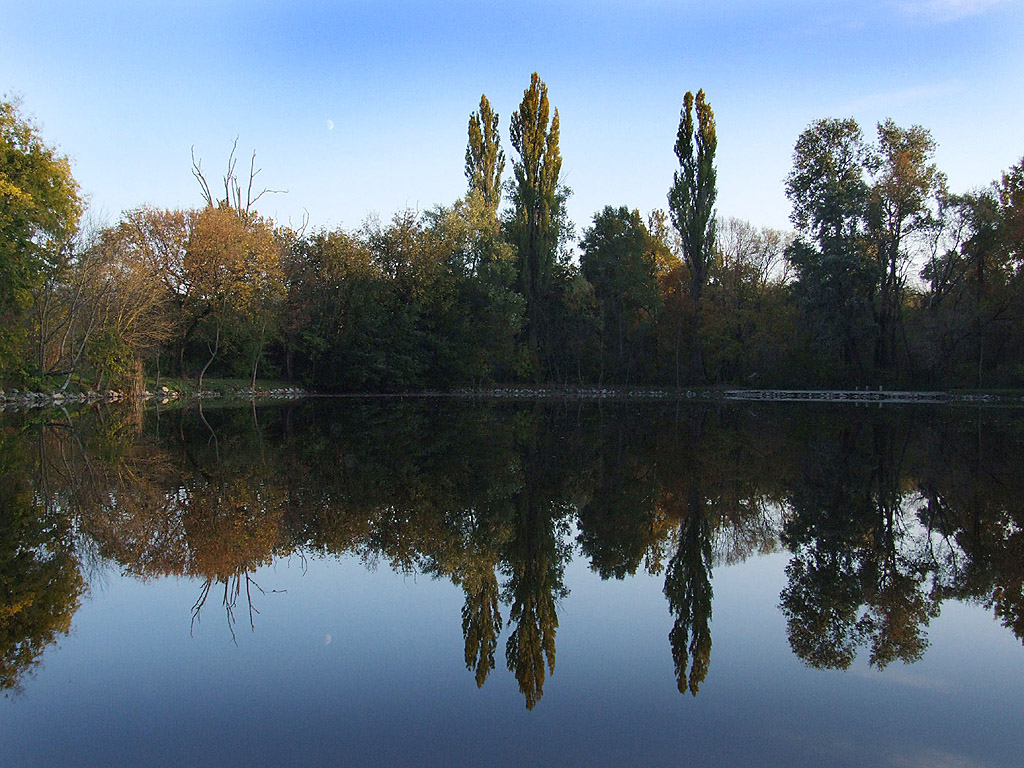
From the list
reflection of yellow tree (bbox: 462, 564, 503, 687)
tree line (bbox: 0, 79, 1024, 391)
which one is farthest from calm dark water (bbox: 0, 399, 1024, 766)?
tree line (bbox: 0, 79, 1024, 391)

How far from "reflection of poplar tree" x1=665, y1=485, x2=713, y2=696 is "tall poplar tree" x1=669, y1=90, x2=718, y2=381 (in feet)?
110

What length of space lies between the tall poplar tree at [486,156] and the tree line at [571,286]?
84 millimetres

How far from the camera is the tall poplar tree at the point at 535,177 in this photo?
3878cm

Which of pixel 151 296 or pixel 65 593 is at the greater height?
pixel 151 296

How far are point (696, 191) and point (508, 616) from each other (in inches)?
1466

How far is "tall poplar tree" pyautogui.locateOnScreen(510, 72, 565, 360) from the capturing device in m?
38.8

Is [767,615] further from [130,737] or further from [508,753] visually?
[130,737]

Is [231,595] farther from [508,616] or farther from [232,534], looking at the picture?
[508,616]

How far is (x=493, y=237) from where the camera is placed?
126 ft

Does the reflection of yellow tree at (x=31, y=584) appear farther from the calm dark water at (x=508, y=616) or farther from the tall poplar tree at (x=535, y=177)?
the tall poplar tree at (x=535, y=177)

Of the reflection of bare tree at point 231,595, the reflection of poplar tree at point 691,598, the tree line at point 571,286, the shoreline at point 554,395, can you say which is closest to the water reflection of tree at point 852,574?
the reflection of poplar tree at point 691,598

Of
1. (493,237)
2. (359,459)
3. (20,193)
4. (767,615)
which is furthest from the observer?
(493,237)

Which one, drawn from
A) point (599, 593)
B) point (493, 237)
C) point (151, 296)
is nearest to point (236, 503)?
point (599, 593)

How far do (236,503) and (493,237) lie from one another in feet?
103
